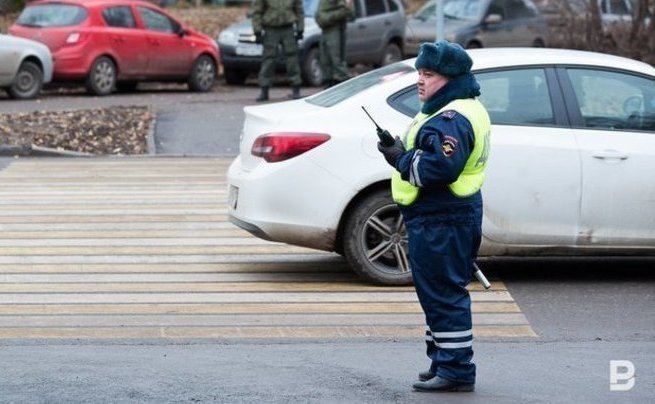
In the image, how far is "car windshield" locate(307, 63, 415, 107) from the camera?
33.4 ft

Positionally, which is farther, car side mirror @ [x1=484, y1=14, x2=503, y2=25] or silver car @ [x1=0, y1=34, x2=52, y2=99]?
car side mirror @ [x1=484, y1=14, x2=503, y2=25]

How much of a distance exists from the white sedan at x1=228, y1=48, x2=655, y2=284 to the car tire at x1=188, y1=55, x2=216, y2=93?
1623 centimetres

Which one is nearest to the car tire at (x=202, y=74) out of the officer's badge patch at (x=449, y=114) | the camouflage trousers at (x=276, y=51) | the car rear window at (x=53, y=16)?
the car rear window at (x=53, y=16)

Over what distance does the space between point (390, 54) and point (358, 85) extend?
18935 millimetres

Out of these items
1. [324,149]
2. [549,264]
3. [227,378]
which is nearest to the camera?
[227,378]

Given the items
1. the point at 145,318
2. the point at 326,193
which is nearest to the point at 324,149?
the point at 326,193

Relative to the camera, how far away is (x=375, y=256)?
386 inches

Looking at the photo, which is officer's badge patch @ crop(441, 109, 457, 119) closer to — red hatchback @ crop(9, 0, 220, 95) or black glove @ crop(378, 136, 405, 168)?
black glove @ crop(378, 136, 405, 168)

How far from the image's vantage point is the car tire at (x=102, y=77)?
24.3 m

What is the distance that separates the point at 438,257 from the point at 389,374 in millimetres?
873

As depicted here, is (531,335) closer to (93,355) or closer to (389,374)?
(389,374)

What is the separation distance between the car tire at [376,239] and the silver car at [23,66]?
1381 centimetres

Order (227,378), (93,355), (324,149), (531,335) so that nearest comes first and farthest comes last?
(227,378), (93,355), (531,335), (324,149)

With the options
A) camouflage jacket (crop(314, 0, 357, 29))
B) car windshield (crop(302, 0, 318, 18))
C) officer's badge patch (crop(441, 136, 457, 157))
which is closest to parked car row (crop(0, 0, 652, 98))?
car windshield (crop(302, 0, 318, 18))
